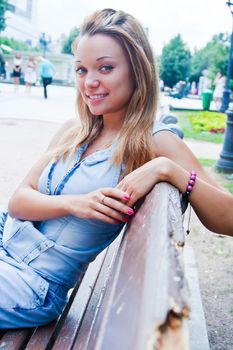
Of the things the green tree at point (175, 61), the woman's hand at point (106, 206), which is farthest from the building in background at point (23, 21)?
the woman's hand at point (106, 206)

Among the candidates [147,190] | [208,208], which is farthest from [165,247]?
[208,208]

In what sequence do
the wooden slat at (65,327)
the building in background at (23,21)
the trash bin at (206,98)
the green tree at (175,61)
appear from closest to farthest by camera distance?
1. the wooden slat at (65,327)
2. the trash bin at (206,98)
3. the green tree at (175,61)
4. the building in background at (23,21)

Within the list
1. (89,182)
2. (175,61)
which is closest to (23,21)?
(175,61)

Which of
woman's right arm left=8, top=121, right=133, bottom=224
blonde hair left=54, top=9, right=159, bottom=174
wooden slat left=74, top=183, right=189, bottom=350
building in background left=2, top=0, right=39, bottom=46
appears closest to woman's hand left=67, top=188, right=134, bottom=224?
woman's right arm left=8, top=121, right=133, bottom=224

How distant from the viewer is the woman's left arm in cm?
146

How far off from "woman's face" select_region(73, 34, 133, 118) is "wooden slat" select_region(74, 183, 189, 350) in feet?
2.94

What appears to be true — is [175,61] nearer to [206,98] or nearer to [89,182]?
[206,98]

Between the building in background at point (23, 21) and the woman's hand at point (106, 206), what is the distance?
78720 millimetres

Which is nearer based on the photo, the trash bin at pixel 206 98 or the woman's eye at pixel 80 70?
the woman's eye at pixel 80 70

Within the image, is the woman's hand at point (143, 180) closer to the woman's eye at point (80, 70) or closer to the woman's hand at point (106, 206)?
the woman's hand at point (106, 206)

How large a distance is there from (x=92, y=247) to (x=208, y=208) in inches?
19.9

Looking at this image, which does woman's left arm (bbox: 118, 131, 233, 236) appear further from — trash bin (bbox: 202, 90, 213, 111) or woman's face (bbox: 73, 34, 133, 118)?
trash bin (bbox: 202, 90, 213, 111)

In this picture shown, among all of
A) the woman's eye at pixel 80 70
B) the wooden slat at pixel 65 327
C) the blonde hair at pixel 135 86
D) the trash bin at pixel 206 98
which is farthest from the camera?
the trash bin at pixel 206 98

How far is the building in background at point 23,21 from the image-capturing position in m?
77.4
